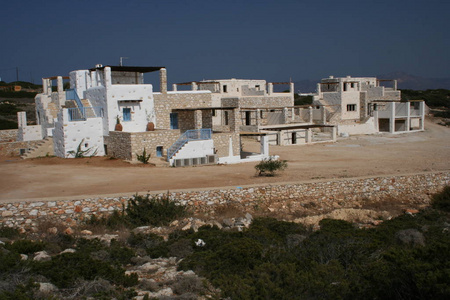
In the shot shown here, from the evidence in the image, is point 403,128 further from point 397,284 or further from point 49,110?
point 397,284

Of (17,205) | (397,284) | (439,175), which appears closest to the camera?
(397,284)

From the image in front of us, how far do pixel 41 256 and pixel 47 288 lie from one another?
2191 mm

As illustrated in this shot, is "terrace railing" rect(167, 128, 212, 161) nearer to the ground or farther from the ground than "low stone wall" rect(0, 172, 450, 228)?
farther from the ground

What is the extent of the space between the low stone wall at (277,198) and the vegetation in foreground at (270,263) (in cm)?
152

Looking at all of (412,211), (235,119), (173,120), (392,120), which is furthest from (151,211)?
(392,120)

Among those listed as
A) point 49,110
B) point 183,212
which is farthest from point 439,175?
point 49,110

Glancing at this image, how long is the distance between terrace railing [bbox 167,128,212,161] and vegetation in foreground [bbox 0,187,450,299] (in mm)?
12400

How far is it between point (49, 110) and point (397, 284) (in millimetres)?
29782

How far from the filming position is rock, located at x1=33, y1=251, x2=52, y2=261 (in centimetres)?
1018

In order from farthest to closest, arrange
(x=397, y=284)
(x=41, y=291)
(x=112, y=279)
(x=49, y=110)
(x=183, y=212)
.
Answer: (x=49, y=110)
(x=183, y=212)
(x=112, y=279)
(x=41, y=291)
(x=397, y=284)

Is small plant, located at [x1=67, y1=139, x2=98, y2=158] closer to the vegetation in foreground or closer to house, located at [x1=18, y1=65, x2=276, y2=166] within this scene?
house, located at [x1=18, y1=65, x2=276, y2=166]

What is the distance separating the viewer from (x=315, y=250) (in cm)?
1025

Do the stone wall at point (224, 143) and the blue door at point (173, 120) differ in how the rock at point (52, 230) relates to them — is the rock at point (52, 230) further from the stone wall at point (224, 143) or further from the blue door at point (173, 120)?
the blue door at point (173, 120)

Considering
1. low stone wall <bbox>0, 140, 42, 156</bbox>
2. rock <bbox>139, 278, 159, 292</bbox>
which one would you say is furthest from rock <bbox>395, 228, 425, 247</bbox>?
low stone wall <bbox>0, 140, 42, 156</bbox>
